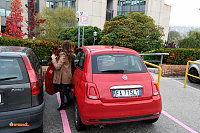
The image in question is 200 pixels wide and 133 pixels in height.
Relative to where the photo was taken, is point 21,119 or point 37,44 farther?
point 37,44

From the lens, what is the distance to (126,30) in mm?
14117

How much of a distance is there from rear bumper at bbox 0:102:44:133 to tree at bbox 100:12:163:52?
11750mm

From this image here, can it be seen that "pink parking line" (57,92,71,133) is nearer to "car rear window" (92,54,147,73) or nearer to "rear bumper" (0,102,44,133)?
"rear bumper" (0,102,44,133)

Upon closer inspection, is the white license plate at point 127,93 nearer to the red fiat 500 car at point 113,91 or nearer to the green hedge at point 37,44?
the red fiat 500 car at point 113,91

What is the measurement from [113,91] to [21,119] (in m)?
1.54

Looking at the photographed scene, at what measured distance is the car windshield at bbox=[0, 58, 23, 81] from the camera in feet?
8.70

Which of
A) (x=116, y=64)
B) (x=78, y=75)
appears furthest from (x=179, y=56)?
(x=78, y=75)

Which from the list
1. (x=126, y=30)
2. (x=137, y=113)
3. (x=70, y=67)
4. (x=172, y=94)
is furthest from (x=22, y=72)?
(x=126, y=30)

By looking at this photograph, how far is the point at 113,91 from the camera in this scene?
303 centimetres

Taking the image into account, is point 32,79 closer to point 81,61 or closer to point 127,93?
point 81,61

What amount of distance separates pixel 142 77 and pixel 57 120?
214 cm

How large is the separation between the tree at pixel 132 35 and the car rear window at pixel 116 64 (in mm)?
10524

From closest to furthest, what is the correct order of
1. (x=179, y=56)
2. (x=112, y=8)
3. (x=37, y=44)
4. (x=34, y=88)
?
(x=34, y=88)
(x=37, y=44)
(x=179, y=56)
(x=112, y=8)

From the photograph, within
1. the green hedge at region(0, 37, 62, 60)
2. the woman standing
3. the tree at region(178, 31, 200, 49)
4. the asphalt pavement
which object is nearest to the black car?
the asphalt pavement
